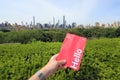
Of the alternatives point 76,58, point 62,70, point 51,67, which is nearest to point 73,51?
point 76,58

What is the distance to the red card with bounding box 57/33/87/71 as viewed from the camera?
1.86 metres

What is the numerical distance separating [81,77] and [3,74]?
5.08 ft

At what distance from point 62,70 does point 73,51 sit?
3.49 meters

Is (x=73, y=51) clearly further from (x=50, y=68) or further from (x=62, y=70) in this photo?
(x=62, y=70)

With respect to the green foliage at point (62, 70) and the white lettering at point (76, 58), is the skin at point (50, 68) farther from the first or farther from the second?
the green foliage at point (62, 70)

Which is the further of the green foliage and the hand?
the green foliage

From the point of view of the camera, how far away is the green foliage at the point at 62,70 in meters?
5.37

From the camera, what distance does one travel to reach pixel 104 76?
533 cm

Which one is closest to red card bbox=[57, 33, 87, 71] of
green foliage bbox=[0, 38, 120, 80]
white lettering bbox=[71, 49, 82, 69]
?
white lettering bbox=[71, 49, 82, 69]

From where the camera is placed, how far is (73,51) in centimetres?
189

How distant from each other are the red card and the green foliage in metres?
3.39

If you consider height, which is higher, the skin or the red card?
the red card

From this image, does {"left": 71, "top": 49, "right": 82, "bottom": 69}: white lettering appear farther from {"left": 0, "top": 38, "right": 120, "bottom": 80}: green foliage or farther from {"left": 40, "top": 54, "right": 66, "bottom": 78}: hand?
{"left": 0, "top": 38, "right": 120, "bottom": 80}: green foliage

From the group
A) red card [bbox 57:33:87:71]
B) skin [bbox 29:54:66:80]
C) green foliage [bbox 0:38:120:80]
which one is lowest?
green foliage [bbox 0:38:120:80]
